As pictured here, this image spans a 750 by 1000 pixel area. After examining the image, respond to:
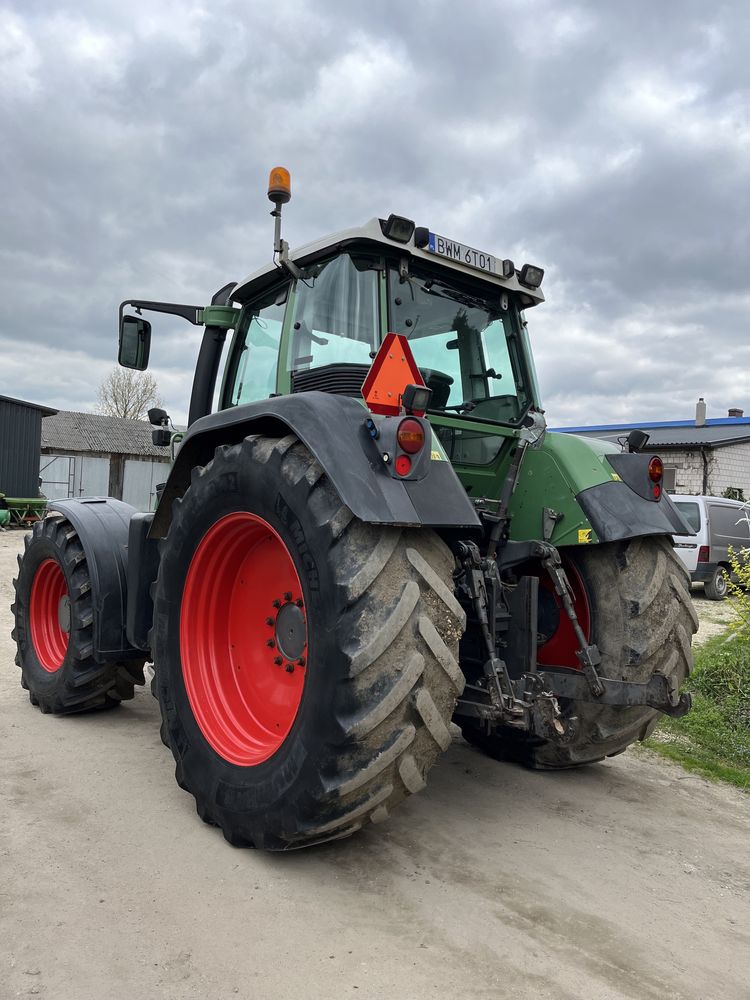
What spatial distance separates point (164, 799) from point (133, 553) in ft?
4.38

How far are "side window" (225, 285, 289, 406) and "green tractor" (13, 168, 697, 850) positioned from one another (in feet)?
0.07

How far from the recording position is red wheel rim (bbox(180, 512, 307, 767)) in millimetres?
3137

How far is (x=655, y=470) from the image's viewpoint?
11.3 feet

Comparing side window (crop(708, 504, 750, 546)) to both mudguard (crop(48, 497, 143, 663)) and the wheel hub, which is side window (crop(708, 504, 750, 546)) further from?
the wheel hub

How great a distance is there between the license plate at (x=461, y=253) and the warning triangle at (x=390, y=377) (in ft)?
2.62

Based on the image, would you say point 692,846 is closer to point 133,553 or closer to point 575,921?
point 575,921

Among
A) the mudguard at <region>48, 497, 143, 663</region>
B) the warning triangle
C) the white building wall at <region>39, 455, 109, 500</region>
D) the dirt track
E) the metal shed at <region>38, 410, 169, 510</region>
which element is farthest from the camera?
the metal shed at <region>38, 410, 169, 510</region>

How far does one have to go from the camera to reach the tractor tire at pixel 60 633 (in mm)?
4484

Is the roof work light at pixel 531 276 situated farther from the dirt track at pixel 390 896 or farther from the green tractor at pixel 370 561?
the dirt track at pixel 390 896

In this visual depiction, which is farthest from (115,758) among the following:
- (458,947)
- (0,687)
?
(458,947)

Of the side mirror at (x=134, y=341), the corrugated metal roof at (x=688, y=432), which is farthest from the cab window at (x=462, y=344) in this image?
the corrugated metal roof at (x=688, y=432)

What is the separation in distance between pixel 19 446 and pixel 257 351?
2302 centimetres

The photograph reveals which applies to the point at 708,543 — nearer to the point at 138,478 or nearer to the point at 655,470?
the point at 655,470

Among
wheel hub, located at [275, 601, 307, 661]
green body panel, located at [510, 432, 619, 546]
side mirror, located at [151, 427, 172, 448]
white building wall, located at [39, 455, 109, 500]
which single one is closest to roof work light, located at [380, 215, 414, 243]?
green body panel, located at [510, 432, 619, 546]
